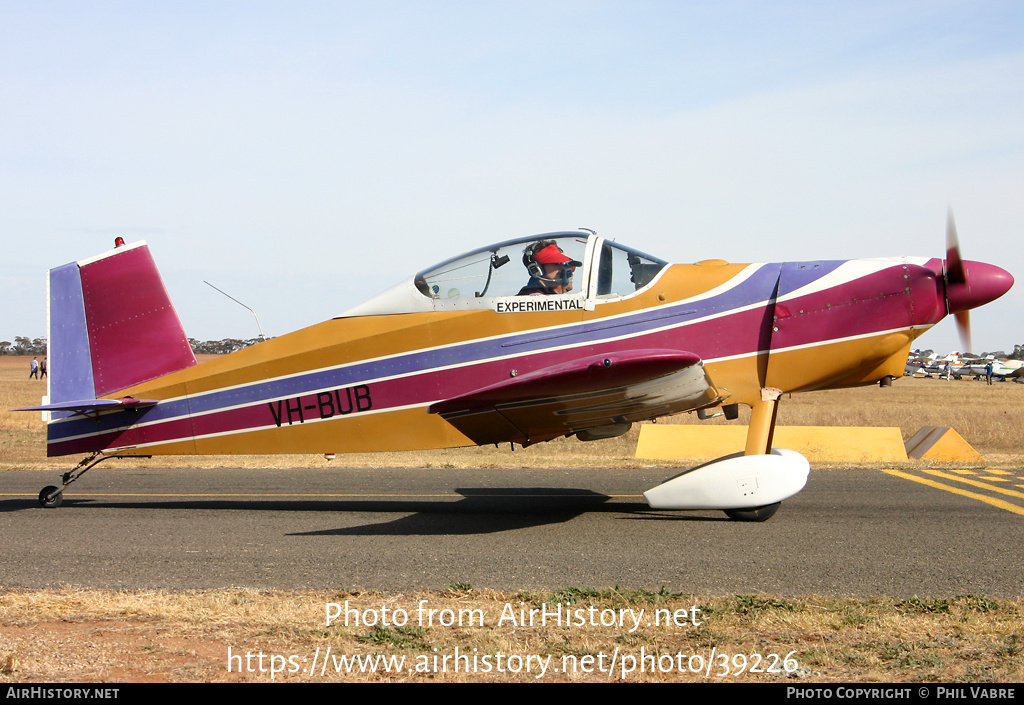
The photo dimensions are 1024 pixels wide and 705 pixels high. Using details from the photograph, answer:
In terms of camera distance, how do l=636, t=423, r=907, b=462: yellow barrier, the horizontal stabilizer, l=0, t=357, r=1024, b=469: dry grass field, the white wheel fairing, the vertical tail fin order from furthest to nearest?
l=0, t=357, r=1024, b=469: dry grass field
l=636, t=423, r=907, b=462: yellow barrier
the vertical tail fin
the horizontal stabilizer
the white wheel fairing

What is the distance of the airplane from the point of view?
24.5ft

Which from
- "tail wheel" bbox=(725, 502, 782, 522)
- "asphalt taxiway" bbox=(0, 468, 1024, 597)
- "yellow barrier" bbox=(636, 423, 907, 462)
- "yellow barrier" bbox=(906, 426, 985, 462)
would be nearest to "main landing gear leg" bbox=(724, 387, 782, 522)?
"tail wheel" bbox=(725, 502, 782, 522)

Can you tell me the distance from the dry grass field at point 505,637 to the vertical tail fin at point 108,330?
420 centimetres

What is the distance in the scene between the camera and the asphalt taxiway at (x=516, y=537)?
5.79 metres

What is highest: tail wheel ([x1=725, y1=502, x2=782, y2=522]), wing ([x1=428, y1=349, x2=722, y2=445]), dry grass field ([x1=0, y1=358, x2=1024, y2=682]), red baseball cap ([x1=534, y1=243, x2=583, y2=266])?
red baseball cap ([x1=534, y1=243, x2=583, y2=266])

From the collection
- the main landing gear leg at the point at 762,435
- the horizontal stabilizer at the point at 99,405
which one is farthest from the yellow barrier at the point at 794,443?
the horizontal stabilizer at the point at 99,405

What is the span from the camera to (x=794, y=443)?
13312mm

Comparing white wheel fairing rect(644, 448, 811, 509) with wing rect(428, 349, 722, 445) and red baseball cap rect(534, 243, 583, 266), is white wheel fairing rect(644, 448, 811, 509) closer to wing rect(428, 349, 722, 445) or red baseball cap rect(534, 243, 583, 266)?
wing rect(428, 349, 722, 445)

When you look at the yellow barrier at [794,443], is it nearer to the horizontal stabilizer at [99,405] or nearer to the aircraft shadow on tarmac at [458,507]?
the aircraft shadow on tarmac at [458,507]

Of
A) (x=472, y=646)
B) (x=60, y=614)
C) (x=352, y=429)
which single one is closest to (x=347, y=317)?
(x=352, y=429)

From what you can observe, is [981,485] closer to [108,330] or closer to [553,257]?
[553,257]

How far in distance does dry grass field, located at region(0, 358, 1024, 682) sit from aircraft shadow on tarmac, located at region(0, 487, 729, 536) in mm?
2520

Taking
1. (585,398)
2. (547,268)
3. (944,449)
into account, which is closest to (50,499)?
Answer: (547,268)
